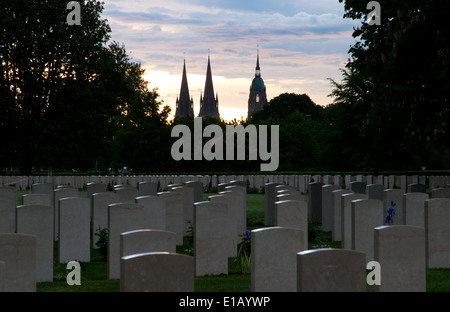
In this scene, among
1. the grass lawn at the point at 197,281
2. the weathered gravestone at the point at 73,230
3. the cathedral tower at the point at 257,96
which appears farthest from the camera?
the cathedral tower at the point at 257,96

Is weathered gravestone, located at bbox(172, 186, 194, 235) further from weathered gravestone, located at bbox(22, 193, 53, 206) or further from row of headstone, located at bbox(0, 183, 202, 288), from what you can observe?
weathered gravestone, located at bbox(22, 193, 53, 206)

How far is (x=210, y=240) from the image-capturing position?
9906mm

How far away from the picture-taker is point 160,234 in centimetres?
738

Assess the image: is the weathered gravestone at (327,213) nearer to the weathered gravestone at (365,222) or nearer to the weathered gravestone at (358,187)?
the weathered gravestone at (358,187)

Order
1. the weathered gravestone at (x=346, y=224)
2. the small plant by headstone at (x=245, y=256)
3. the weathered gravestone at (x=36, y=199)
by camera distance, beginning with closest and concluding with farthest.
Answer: the small plant by headstone at (x=245, y=256) < the weathered gravestone at (x=346, y=224) < the weathered gravestone at (x=36, y=199)

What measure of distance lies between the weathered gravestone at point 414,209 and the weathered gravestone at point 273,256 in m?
6.67

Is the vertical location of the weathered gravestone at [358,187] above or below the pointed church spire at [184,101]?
below

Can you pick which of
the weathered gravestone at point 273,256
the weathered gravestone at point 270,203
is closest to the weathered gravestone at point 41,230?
the weathered gravestone at point 273,256

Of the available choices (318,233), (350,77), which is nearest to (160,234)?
(318,233)

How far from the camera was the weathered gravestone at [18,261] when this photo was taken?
6.92 meters

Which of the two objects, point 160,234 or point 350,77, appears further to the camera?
point 350,77

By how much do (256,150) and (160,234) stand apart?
4652cm
